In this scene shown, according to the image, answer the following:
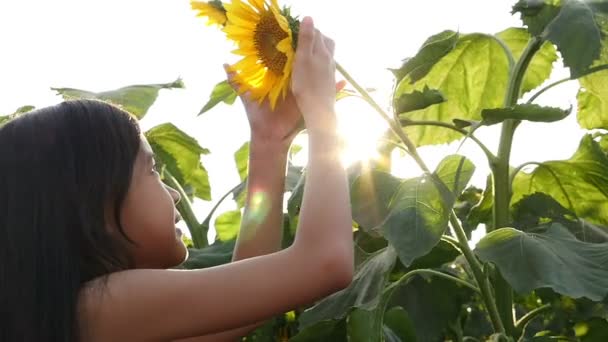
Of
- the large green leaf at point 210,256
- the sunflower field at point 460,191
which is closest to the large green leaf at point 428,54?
the sunflower field at point 460,191

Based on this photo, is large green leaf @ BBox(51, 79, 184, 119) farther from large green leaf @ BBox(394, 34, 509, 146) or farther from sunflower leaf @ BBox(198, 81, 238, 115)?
large green leaf @ BBox(394, 34, 509, 146)

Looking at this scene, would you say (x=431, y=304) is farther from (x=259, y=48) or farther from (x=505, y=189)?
(x=259, y=48)

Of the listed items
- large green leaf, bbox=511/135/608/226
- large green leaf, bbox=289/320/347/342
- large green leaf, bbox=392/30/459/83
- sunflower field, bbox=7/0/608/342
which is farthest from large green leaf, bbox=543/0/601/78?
large green leaf, bbox=289/320/347/342

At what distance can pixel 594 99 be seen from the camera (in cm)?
200

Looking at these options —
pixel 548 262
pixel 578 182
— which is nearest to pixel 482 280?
pixel 548 262

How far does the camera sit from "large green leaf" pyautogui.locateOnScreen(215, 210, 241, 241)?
227 centimetres

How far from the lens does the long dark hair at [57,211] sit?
148cm

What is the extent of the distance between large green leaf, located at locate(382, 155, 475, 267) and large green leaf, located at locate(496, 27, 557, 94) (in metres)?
0.46

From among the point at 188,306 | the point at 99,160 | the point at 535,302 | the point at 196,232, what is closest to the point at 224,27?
the point at 99,160

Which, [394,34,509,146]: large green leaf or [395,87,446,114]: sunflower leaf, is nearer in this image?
[395,87,446,114]: sunflower leaf

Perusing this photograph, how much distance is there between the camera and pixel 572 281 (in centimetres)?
154

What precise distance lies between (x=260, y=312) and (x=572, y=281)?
40 centimetres

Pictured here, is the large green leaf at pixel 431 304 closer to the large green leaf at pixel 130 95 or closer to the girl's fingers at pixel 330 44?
the girl's fingers at pixel 330 44

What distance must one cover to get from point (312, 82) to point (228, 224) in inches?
34.2
